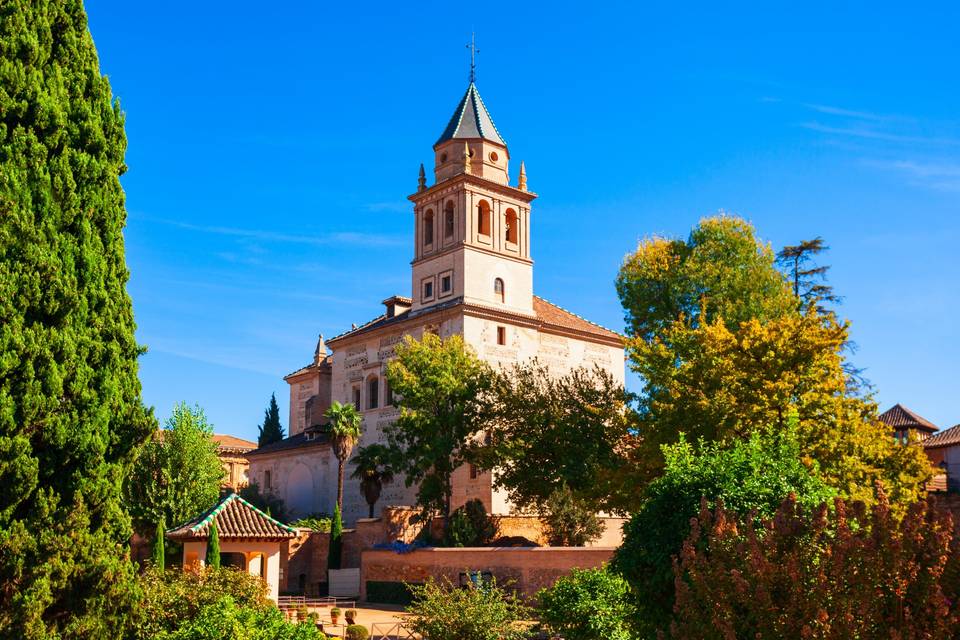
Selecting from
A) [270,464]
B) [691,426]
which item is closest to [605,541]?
[691,426]

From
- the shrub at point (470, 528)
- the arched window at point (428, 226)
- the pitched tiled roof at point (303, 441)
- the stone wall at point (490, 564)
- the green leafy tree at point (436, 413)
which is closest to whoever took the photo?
the stone wall at point (490, 564)

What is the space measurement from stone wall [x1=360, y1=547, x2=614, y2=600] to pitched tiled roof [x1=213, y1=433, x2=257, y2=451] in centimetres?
3797

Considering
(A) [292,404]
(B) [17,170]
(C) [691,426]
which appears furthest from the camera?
(A) [292,404]

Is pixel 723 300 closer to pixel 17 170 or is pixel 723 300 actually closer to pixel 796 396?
pixel 796 396

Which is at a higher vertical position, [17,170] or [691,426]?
[17,170]

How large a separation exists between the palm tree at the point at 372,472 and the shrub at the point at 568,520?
8.78m

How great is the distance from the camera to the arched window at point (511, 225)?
158ft

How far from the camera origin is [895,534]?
778 cm

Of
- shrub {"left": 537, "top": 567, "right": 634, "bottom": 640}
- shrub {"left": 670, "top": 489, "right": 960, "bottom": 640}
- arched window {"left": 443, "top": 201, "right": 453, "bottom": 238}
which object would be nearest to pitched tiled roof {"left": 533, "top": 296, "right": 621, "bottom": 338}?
arched window {"left": 443, "top": 201, "right": 453, "bottom": 238}

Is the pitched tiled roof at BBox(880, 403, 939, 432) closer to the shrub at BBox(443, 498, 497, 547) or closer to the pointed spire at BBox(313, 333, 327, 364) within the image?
the shrub at BBox(443, 498, 497, 547)

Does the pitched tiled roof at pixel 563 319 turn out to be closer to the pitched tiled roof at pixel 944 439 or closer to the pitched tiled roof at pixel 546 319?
the pitched tiled roof at pixel 546 319

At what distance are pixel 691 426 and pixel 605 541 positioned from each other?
1679 cm

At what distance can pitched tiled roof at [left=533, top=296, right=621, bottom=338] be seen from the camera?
48.3m

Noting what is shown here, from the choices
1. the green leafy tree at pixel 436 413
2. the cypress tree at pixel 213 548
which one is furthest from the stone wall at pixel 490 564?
the cypress tree at pixel 213 548
